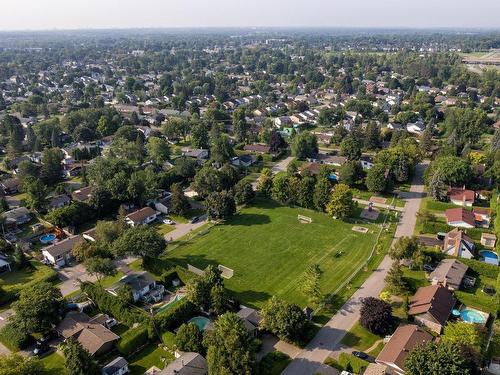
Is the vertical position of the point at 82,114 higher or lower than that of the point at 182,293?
higher

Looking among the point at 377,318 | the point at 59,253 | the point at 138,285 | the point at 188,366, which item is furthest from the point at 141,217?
the point at 377,318

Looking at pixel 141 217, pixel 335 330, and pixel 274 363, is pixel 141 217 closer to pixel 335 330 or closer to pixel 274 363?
pixel 274 363

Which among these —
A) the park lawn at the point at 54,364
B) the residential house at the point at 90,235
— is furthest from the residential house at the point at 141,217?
the park lawn at the point at 54,364

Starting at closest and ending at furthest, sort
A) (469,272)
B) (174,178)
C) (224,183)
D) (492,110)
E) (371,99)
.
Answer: (469,272) < (224,183) < (174,178) < (492,110) < (371,99)

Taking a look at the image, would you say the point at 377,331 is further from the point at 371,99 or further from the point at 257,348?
the point at 371,99

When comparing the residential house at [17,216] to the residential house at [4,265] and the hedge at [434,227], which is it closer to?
the residential house at [4,265]

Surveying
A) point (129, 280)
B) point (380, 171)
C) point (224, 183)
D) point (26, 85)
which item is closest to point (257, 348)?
point (129, 280)
